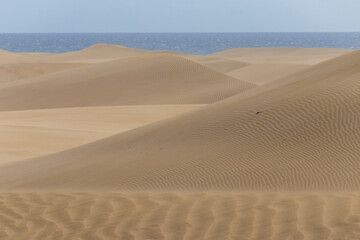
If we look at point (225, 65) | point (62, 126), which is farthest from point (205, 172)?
point (225, 65)

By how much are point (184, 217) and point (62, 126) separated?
1184 centimetres

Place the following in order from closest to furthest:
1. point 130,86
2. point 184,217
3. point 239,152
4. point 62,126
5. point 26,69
A: point 184,217 < point 239,152 < point 62,126 < point 130,86 < point 26,69

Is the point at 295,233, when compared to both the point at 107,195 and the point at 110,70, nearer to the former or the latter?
the point at 107,195

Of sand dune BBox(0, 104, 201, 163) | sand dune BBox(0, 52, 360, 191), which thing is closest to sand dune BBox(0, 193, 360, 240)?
sand dune BBox(0, 52, 360, 191)

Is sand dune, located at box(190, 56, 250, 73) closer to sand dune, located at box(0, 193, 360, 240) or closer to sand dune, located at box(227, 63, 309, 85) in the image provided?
sand dune, located at box(227, 63, 309, 85)

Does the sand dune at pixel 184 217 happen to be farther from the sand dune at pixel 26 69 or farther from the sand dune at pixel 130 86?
the sand dune at pixel 26 69

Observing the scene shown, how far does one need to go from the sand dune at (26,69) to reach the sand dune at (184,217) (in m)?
39.1

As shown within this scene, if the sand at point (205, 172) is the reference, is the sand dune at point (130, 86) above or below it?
above

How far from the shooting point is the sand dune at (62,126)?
13362 millimetres

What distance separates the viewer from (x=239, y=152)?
28.0ft

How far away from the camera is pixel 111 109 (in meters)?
20.6

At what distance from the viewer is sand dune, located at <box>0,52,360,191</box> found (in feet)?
24.5

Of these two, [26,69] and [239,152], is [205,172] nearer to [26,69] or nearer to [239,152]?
[239,152]

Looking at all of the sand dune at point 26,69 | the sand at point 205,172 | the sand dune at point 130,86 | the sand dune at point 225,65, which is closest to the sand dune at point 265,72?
the sand dune at point 225,65
